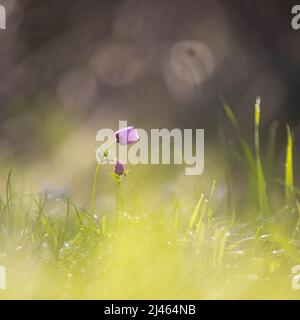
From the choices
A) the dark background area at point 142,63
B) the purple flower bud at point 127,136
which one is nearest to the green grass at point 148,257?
the purple flower bud at point 127,136

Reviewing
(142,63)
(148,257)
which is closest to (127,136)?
(148,257)

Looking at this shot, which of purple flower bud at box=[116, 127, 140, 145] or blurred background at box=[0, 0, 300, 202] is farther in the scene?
blurred background at box=[0, 0, 300, 202]

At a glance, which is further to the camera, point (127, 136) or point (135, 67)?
point (135, 67)

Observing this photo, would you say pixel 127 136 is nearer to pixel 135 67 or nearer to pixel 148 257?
pixel 148 257

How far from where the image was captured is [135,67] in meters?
6.03

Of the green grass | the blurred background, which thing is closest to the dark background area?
the blurred background

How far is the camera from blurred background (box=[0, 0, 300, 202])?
513 cm

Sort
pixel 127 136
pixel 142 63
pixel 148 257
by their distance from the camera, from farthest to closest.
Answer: pixel 142 63 → pixel 127 136 → pixel 148 257

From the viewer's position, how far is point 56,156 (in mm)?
4242

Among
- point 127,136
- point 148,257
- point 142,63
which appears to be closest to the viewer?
point 148,257

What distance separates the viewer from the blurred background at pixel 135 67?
16.8 feet

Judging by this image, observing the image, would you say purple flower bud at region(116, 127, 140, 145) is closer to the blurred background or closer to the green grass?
the green grass

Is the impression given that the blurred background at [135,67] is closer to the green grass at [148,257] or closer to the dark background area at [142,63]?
the dark background area at [142,63]
